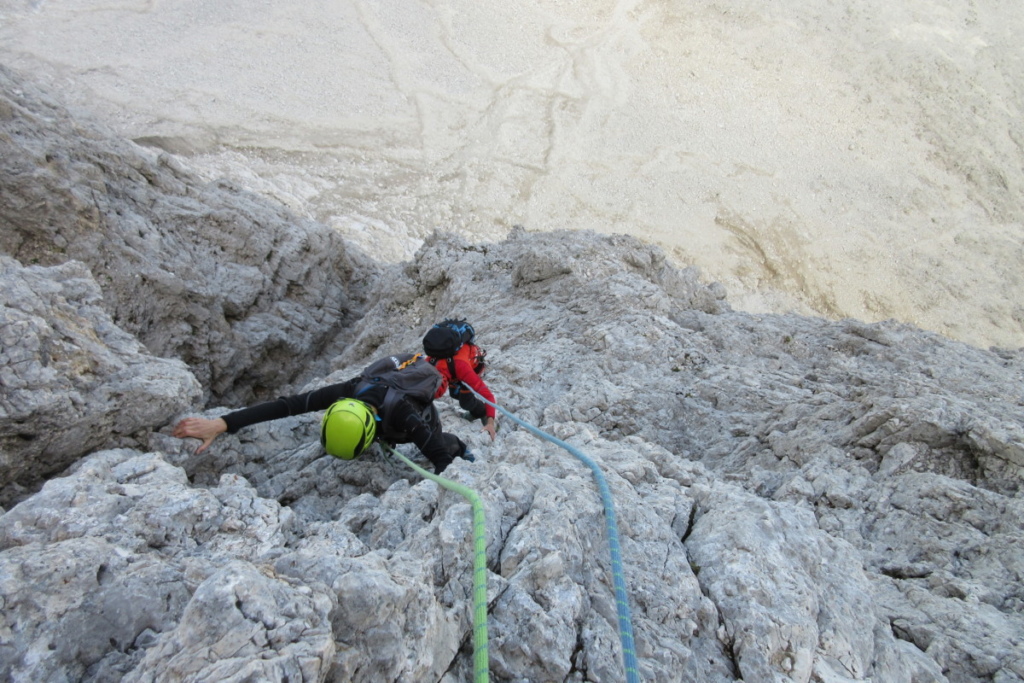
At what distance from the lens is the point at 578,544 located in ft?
9.84

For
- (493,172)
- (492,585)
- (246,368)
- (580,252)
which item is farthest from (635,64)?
(492,585)

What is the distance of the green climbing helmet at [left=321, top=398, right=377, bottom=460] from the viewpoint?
3.81m

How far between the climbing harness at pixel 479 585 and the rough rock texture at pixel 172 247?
5.14 metres

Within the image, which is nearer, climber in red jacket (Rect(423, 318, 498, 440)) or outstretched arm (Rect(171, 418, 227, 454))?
outstretched arm (Rect(171, 418, 227, 454))

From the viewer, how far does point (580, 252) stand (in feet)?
24.1

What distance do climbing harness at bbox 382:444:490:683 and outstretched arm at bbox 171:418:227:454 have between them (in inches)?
72.9

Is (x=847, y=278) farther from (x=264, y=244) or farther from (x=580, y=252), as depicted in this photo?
(x=264, y=244)

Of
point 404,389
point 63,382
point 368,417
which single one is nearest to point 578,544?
point 368,417

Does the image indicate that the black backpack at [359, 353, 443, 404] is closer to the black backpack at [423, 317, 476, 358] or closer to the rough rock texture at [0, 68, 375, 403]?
the black backpack at [423, 317, 476, 358]

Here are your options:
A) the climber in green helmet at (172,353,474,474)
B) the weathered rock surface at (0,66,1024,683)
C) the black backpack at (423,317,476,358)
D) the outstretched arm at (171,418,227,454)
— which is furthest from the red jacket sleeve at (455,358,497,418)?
the outstretched arm at (171,418,227,454)

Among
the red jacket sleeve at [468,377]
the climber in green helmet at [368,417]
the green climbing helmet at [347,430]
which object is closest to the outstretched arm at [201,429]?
the climber in green helmet at [368,417]

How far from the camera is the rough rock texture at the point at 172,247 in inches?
247

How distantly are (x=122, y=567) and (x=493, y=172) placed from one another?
1620cm

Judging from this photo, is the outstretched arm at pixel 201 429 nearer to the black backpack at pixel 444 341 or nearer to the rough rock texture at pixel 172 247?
the black backpack at pixel 444 341
